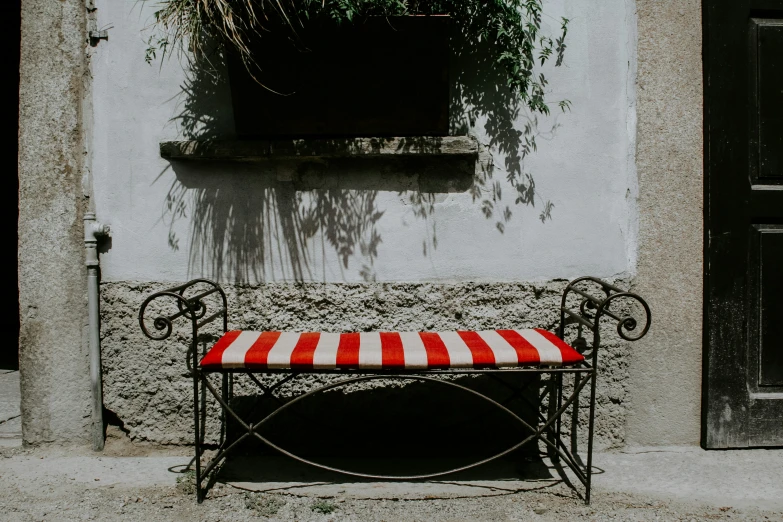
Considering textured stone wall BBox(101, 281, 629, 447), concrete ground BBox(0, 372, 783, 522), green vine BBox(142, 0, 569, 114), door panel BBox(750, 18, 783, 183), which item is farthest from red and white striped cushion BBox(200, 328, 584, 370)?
door panel BBox(750, 18, 783, 183)

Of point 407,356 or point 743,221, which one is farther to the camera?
point 743,221

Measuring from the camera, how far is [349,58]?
2652 millimetres

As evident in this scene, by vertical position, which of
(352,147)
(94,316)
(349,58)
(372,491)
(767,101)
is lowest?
(372,491)

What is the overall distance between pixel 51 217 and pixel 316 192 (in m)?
1.20

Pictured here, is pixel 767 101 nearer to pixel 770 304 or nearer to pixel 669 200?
pixel 669 200

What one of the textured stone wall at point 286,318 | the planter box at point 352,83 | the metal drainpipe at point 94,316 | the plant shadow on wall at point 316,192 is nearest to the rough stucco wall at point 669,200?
the textured stone wall at point 286,318

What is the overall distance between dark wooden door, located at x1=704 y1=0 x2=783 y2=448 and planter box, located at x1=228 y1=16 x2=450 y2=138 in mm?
1284

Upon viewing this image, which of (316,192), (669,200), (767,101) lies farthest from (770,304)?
(316,192)

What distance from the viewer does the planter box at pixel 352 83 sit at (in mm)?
2625

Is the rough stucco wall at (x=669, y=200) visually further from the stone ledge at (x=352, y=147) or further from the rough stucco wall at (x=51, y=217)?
the rough stucco wall at (x=51, y=217)

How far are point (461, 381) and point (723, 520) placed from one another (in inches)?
44.9

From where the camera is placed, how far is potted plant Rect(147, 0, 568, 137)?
2.58 m

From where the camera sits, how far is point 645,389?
9.57ft

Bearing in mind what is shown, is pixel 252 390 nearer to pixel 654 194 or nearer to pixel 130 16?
pixel 130 16
